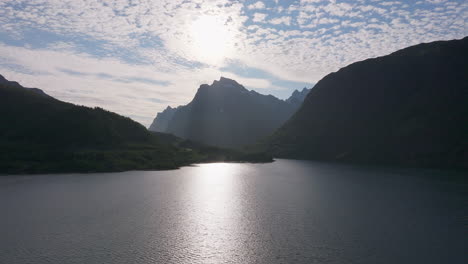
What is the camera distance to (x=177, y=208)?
65.5 meters

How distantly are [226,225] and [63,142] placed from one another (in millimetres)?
130421

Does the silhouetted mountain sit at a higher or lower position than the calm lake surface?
higher

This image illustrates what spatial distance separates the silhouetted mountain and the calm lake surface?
135ft

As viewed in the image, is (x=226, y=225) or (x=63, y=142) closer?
(x=226, y=225)

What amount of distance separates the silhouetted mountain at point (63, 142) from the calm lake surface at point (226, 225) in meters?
41.1

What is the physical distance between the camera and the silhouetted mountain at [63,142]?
420ft

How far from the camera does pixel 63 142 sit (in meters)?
154

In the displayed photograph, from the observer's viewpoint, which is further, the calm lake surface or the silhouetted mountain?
the silhouetted mountain

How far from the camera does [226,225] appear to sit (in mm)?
52906

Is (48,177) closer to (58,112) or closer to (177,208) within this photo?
(177,208)

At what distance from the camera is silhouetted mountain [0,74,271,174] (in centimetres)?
12812

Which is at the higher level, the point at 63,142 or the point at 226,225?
the point at 63,142

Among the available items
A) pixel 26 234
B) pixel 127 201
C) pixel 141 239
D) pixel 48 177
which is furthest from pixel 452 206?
pixel 48 177

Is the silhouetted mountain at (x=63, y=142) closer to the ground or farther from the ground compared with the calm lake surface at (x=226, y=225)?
farther from the ground
